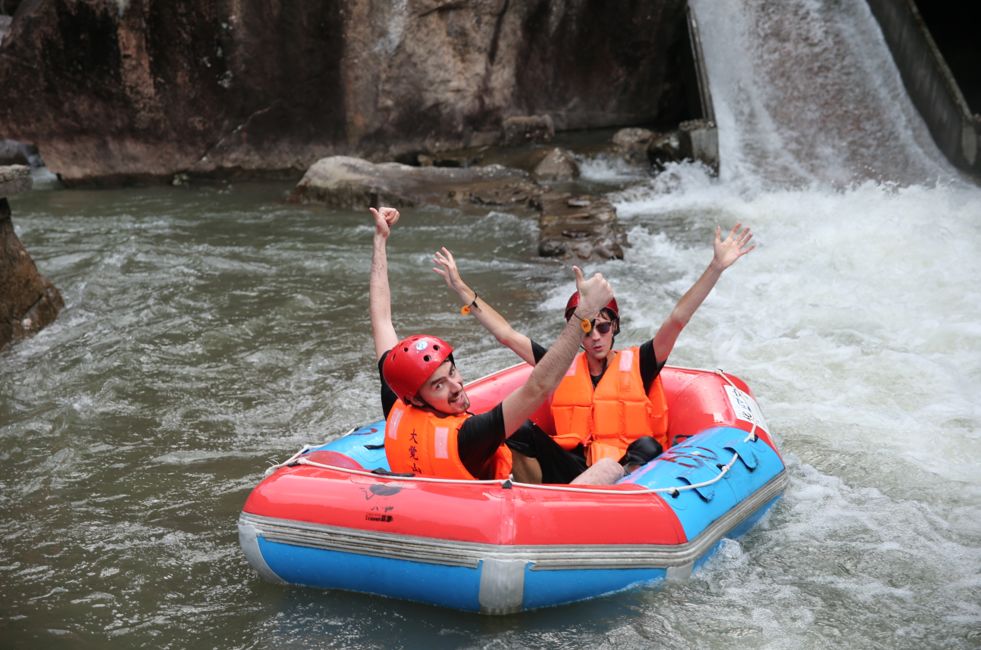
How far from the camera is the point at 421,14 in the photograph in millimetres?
12234

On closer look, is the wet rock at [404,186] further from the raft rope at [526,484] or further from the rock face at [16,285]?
the raft rope at [526,484]

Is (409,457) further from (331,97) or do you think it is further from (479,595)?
(331,97)

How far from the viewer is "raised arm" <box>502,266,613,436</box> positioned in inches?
116

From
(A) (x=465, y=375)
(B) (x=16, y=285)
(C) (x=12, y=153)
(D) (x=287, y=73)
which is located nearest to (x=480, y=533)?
(A) (x=465, y=375)

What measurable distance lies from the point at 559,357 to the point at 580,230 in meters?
5.55

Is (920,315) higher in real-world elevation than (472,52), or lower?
lower

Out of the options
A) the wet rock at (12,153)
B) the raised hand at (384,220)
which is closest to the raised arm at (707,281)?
the raised hand at (384,220)

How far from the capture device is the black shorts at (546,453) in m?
3.94

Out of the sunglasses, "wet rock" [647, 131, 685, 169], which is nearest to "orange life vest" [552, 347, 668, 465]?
the sunglasses

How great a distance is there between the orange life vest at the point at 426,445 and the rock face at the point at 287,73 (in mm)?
9129

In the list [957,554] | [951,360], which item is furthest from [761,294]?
[957,554]

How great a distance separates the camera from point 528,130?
12.6 meters

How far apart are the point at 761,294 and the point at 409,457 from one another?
432cm

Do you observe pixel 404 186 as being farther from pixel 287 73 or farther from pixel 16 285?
pixel 16 285
